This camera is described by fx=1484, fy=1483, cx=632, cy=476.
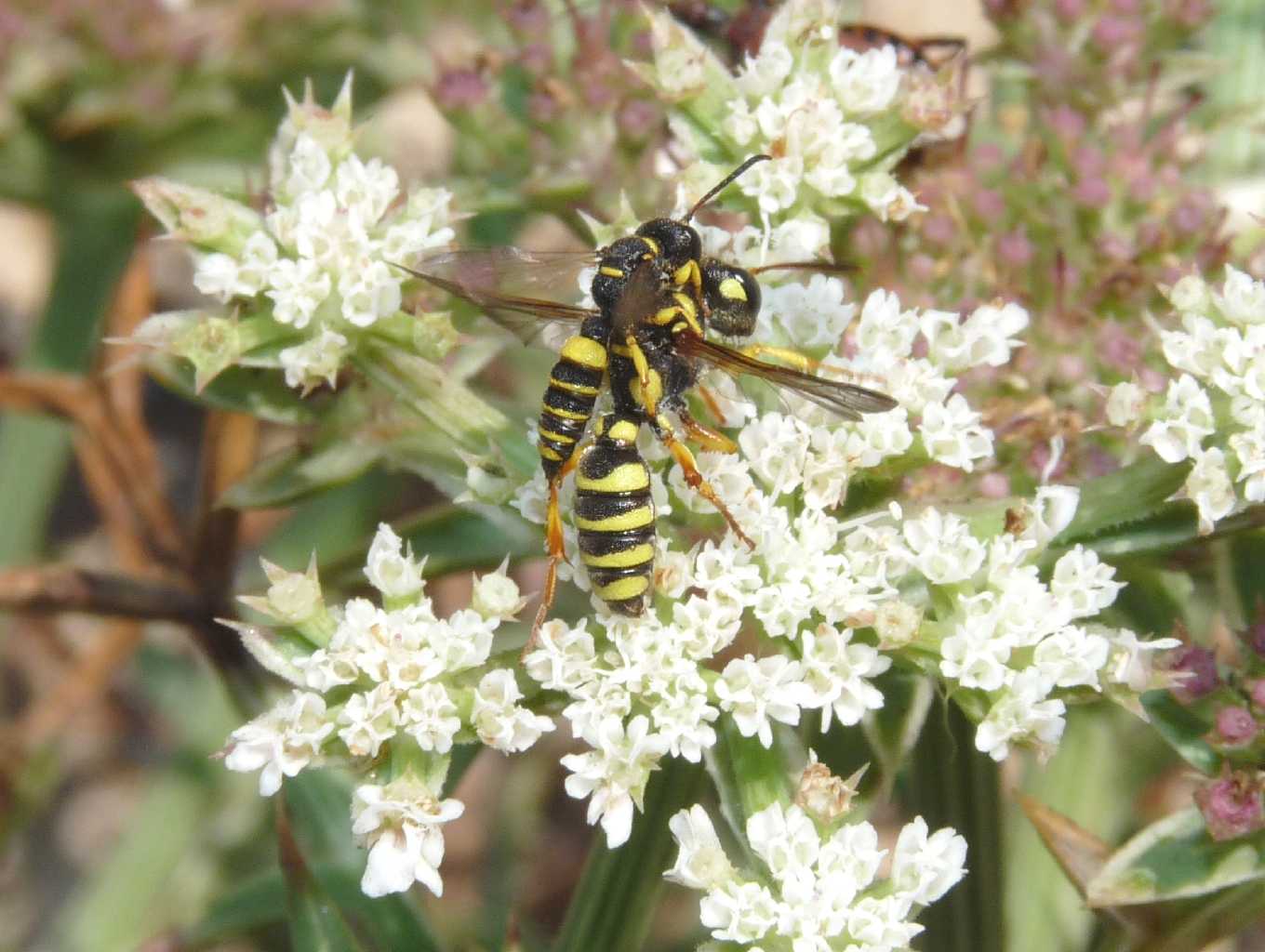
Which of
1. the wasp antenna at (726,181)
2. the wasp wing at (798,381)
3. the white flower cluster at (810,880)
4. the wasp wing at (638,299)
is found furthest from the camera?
the wasp antenna at (726,181)

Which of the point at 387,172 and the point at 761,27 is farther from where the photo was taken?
the point at 761,27

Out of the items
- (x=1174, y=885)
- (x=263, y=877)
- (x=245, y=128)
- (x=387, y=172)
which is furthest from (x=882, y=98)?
(x=245, y=128)

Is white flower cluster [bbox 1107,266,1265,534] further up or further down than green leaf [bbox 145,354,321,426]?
further down

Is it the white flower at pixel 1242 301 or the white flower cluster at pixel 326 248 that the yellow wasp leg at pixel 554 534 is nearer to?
the white flower cluster at pixel 326 248

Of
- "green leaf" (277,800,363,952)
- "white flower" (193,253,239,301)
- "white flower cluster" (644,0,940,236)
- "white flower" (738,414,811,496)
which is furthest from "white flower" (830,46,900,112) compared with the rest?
"green leaf" (277,800,363,952)

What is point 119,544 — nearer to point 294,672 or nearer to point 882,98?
point 294,672

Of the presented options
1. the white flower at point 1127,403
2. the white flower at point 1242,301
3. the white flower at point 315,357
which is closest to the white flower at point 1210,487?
the white flower at point 1127,403

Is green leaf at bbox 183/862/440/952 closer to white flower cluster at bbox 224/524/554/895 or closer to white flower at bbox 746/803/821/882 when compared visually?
white flower cluster at bbox 224/524/554/895
